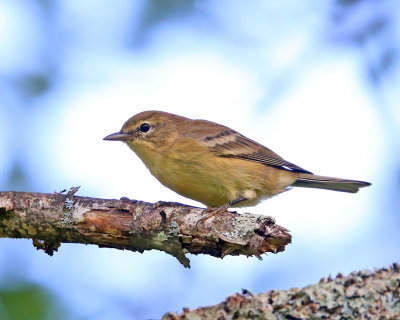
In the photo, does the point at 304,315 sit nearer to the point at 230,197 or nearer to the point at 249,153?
the point at 230,197

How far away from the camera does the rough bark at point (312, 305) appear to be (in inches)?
161

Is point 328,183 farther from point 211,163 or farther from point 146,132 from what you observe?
point 146,132

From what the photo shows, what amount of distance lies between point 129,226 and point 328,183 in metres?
3.27

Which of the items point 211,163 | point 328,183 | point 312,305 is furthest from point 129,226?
point 328,183

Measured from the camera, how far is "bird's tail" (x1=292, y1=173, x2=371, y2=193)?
7734 millimetres

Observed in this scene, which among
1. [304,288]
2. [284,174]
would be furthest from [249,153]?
[304,288]

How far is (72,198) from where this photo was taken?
5.84m

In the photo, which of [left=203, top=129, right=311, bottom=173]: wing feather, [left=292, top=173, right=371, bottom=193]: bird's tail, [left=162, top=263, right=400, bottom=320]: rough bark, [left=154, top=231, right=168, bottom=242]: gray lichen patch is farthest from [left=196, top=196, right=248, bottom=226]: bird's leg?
[left=162, top=263, right=400, bottom=320]: rough bark

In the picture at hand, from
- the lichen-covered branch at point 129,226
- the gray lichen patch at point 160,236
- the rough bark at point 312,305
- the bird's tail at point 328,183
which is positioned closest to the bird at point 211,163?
the bird's tail at point 328,183

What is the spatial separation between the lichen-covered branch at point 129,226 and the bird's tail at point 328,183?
8.01 ft

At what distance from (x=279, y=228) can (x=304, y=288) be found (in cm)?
104

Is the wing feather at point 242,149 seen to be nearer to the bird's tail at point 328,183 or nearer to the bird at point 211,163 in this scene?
the bird at point 211,163

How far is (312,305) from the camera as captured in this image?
4156mm

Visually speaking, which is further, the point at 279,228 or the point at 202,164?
the point at 202,164
